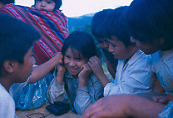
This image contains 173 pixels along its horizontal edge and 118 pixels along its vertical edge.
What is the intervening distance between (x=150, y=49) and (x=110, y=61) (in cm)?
126

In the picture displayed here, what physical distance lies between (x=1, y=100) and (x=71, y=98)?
1.38 m

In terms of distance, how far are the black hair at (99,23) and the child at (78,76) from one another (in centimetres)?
16

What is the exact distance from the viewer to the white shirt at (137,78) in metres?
1.55

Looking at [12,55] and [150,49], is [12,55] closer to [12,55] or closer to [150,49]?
[12,55]

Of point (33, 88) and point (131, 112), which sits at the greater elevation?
point (131, 112)

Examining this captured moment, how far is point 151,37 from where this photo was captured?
1.18 meters

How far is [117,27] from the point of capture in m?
1.82

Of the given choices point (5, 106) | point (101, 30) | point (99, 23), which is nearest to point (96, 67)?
point (101, 30)

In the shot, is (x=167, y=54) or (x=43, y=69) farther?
(x=43, y=69)

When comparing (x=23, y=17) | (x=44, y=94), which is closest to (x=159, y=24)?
(x=44, y=94)

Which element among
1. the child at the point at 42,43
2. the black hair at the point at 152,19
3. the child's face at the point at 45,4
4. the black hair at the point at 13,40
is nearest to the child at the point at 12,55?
the black hair at the point at 13,40

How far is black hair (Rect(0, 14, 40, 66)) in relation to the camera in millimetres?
1085

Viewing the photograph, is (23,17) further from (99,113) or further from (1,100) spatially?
(99,113)

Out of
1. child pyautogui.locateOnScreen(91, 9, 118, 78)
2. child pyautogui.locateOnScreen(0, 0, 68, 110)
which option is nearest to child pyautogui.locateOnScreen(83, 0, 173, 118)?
child pyautogui.locateOnScreen(91, 9, 118, 78)
